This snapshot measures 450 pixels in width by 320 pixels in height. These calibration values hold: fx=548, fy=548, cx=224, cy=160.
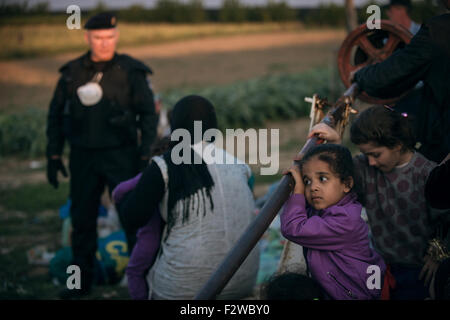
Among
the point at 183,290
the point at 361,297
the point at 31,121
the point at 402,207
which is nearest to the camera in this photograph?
the point at 361,297

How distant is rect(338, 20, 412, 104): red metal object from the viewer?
3.23 meters

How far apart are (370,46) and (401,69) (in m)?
0.83

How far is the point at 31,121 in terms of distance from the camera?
11.2m

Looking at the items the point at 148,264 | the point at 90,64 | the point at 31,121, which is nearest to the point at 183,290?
the point at 148,264

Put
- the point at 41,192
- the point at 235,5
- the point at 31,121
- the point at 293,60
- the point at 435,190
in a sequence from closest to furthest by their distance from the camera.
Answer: the point at 435,190
the point at 41,192
the point at 31,121
the point at 293,60
the point at 235,5

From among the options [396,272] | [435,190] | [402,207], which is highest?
[435,190]

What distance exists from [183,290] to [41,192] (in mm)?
5329

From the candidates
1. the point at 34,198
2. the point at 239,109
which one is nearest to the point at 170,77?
the point at 239,109

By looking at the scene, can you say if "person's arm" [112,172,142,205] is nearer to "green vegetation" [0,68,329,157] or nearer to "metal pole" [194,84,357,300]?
"metal pole" [194,84,357,300]

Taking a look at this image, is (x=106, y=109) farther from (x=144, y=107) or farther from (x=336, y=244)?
(x=336, y=244)

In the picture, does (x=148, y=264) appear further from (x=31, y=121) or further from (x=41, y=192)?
(x=31, y=121)

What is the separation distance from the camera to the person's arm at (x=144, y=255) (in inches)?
126

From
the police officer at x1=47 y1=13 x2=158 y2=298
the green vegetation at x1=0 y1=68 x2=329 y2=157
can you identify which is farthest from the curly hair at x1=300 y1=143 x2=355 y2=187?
the green vegetation at x1=0 y1=68 x2=329 y2=157

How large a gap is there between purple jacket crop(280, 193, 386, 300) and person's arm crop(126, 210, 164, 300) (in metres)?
1.04
